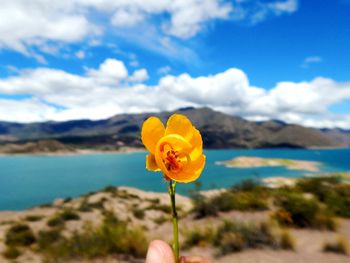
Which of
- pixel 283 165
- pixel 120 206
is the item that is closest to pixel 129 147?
pixel 283 165

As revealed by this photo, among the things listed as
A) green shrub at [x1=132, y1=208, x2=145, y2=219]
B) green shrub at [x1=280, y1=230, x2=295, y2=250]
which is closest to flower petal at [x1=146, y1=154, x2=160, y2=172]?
green shrub at [x1=280, y1=230, x2=295, y2=250]

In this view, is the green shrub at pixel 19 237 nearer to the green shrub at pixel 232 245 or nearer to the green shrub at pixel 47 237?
the green shrub at pixel 47 237

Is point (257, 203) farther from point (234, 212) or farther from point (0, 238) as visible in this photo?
point (0, 238)

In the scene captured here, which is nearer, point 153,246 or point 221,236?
point 153,246

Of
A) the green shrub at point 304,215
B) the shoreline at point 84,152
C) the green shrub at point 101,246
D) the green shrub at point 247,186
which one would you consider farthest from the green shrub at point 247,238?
the shoreline at point 84,152

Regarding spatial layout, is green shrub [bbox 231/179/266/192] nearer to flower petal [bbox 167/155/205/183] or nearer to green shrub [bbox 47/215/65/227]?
green shrub [bbox 47/215/65/227]

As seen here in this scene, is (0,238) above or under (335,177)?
under

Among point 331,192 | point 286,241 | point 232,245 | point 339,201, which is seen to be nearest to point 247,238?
point 232,245
